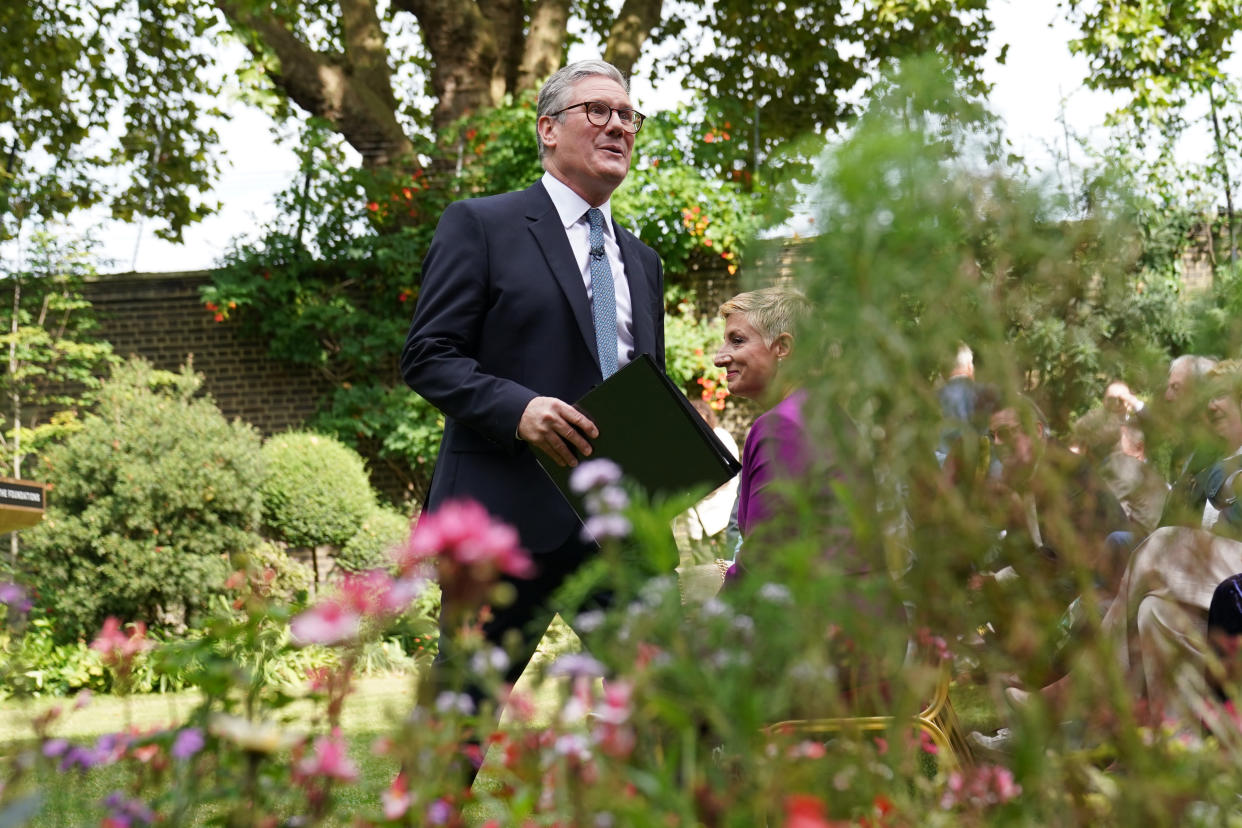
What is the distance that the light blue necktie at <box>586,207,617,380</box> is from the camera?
2.85 m

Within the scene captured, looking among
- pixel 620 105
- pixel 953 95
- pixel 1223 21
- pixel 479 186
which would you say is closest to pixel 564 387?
pixel 620 105

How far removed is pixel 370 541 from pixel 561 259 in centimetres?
729

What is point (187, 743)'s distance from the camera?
1382 millimetres

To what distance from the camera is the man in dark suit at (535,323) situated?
2670 millimetres

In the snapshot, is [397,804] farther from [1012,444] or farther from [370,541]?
[370,541]

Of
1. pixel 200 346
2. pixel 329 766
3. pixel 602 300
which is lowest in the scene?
pixel 329 766

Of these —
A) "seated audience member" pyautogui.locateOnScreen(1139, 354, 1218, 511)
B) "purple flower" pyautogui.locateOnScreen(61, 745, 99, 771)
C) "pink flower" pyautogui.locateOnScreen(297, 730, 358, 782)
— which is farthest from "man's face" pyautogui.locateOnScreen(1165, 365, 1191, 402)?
"purple flower" pyautogui.locateOnScreen(61, 745, 99, 771)

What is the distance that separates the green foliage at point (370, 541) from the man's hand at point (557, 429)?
23.6 feet

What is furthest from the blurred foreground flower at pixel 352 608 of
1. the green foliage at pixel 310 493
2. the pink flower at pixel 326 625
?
the green foliage at pixel 310 493

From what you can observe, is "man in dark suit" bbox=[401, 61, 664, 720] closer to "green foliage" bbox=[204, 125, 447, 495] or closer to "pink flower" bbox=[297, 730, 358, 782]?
"pink flower" bbox=[297, 730, 358, 782]

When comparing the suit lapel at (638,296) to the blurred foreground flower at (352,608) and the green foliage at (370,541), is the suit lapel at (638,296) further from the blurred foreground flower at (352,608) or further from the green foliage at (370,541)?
the green foliage at (370,541)

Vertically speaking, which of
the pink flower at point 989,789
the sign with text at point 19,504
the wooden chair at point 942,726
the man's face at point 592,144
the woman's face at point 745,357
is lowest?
the wooden chair at point 942,726

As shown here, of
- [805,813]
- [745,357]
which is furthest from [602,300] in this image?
[805,813]

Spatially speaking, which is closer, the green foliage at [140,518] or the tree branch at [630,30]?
the green foliage at [140,518]
